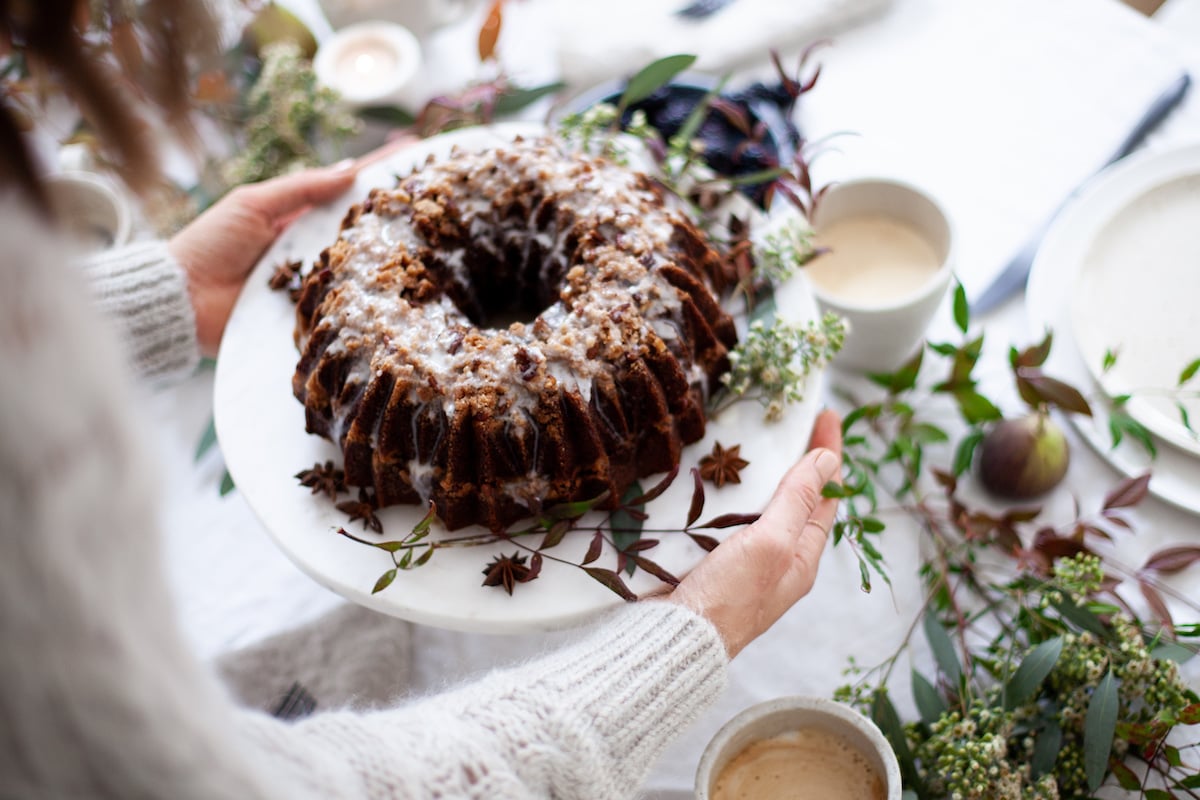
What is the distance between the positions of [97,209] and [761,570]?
97cm

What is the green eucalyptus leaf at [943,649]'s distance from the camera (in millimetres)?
878

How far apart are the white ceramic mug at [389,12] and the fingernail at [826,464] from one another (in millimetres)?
941

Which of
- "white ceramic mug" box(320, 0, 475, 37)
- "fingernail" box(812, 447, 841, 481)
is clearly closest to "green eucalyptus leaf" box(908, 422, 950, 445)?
"fingernail" box(812, 447, 841, 481)

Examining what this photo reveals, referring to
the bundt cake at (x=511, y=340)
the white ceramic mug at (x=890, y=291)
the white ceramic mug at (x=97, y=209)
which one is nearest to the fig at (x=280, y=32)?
the white ceramic mug at (x=97, y=209)

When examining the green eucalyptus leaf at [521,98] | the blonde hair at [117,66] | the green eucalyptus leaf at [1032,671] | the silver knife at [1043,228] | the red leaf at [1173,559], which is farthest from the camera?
the green eucalyptus leaf at [521,98]

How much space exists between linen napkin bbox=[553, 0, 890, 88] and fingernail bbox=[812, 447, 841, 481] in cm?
69

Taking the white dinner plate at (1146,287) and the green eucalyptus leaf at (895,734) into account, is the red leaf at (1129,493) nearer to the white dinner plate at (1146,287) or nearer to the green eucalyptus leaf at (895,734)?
the white dinner plate at (1146,287)

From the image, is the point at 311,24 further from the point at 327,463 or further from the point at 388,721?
the point at 388,721

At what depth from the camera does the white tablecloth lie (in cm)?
98

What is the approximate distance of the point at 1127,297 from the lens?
104 centimetres

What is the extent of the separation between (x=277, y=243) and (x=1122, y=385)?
3.09 ft

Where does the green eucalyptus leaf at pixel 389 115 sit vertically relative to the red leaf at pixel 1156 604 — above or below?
above

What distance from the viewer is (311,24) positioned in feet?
4.81

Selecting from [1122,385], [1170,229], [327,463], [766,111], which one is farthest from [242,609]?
[1170,229]
